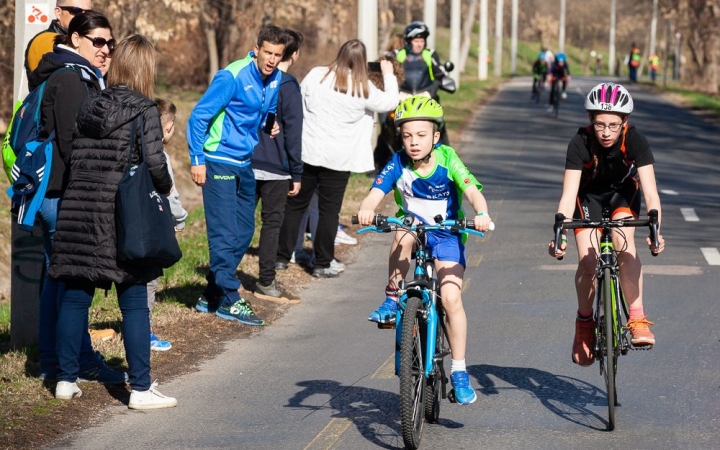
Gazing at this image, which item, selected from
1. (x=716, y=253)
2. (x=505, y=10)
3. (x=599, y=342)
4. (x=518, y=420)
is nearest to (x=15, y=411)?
(x=518, y=420)

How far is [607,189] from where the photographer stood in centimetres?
712

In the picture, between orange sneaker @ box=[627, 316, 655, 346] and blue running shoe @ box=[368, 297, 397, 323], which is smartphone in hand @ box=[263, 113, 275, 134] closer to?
blue running shoe @ box=[368, 297, 397, 323]

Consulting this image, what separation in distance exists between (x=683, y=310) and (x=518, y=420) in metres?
3.65

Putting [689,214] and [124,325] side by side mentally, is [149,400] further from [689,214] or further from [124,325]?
[689,214]

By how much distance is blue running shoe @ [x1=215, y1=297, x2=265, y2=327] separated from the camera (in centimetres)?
948

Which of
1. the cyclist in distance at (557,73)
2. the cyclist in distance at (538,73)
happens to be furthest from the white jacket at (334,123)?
the cyclist in distance at (538,73)

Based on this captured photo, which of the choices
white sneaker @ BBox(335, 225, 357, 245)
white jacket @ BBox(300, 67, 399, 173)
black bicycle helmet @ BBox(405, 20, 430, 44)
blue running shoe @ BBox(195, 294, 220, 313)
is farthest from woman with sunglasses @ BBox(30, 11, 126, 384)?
black bicycle helmet @ BBox(405, 20, 430, 44)

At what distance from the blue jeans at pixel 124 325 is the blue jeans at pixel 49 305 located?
25 centimetres

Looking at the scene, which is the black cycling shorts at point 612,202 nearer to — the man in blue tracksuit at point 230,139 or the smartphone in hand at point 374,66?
the man in blue tracksuit at point 230,139

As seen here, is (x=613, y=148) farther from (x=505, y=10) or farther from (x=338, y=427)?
(x=505, y=10)

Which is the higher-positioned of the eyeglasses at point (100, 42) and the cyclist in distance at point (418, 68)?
the eyeglasses at point (100, 42)

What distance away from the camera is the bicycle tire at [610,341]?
639 cm

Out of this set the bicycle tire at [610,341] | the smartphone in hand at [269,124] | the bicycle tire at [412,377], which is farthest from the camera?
the smartphone in hand at [269,124]

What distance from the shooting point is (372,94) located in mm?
11367
